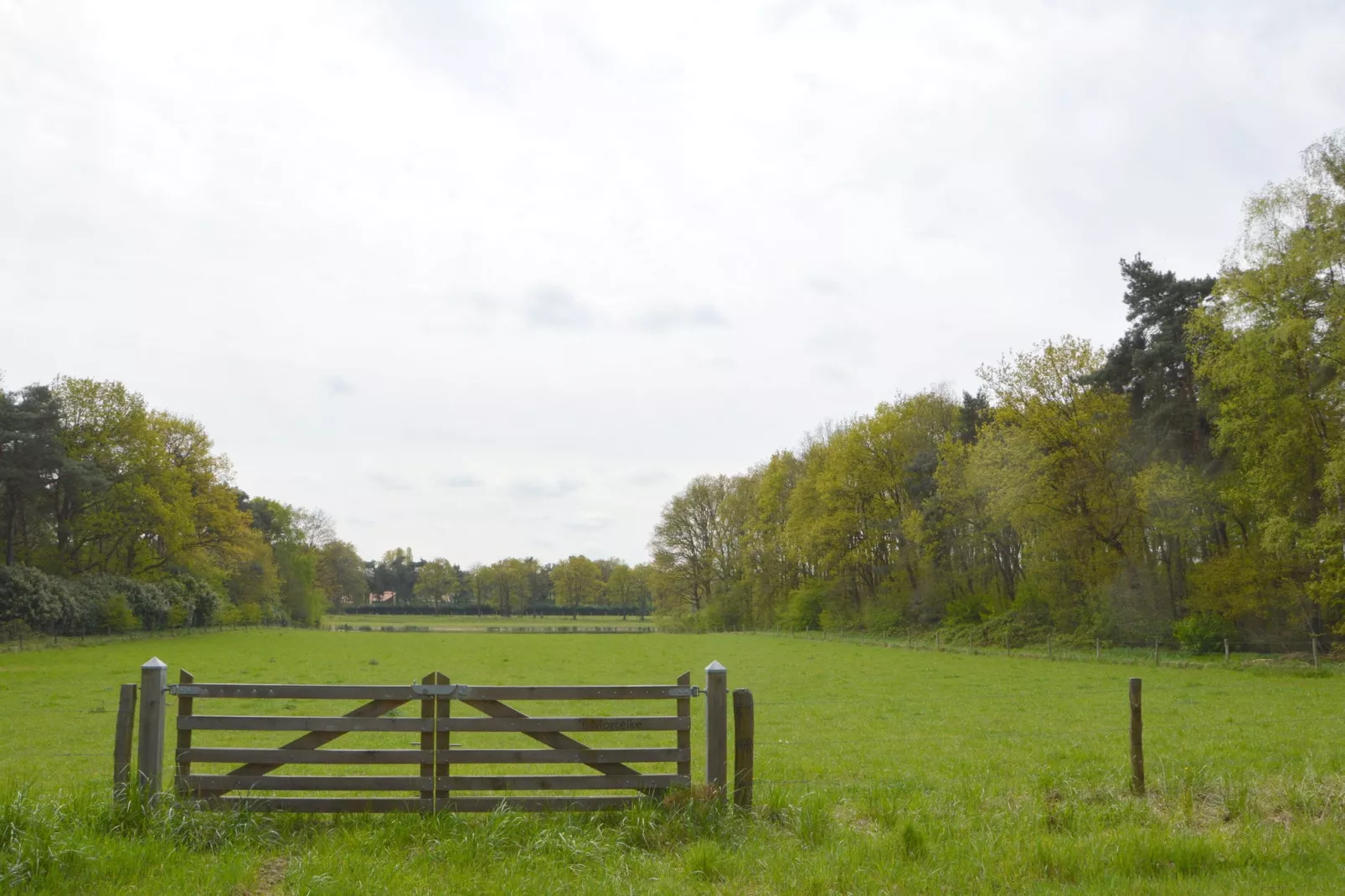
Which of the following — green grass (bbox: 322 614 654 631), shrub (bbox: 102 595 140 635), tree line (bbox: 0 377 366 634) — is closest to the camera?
tree line (bbox: 0 377 366 634)

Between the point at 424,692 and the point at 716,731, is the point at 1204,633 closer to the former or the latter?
the point at 716,731

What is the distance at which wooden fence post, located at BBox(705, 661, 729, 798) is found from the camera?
28.3ft

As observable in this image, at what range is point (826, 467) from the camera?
2731 inches

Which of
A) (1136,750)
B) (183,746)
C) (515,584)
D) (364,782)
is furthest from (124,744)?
(515,584)

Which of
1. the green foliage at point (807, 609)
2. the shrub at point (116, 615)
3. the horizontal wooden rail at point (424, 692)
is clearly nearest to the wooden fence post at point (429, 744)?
the horizontal wooden rail at point (424, 692)

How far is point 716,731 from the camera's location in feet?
28.3

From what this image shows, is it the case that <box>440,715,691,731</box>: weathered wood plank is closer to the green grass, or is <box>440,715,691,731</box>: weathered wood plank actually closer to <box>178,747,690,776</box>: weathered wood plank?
<box>178,747,690,776</box>: weathered wood plank

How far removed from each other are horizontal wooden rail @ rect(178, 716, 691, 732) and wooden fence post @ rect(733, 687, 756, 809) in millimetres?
530

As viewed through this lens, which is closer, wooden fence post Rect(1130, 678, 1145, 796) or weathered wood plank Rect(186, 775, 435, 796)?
weathered wood plank Rect(186, 775, 435, 796)

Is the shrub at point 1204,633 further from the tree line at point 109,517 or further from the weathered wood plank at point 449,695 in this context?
the tree line at point 109,517

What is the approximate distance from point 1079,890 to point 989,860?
2.56 feet

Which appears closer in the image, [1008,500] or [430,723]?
[430,723]

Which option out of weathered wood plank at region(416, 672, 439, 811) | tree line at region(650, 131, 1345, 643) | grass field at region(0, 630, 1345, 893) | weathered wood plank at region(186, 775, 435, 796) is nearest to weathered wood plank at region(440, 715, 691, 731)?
weathered wood plank at region(416, 672, 439, 811)

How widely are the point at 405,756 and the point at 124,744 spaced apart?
2555 millimetres
